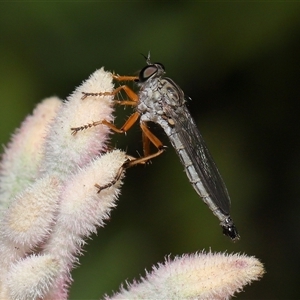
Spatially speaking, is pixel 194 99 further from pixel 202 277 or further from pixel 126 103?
pixel 202 277

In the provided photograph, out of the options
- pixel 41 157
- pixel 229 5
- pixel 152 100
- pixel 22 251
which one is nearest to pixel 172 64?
pixel 229 5

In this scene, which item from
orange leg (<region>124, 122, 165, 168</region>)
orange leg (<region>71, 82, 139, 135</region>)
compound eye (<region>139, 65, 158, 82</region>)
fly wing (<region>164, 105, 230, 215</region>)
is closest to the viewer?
orange leg (<region>71, 82, 139, 135</region>)

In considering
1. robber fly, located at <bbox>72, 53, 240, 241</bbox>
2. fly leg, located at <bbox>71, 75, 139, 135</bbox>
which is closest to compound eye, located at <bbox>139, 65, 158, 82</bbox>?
robber fly, located at <bbox>72, 53, 240, 241</bbox>

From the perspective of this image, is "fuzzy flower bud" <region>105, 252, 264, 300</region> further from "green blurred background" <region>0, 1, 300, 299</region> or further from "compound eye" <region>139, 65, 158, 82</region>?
"green blurred background" <region>0, 1, 300, 299</region>

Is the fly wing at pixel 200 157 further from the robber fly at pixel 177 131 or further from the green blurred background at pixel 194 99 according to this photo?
the green blurred background at pixel 194 99

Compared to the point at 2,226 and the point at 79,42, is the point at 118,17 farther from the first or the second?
the point at 2,226

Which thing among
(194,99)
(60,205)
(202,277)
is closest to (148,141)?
(60,205)

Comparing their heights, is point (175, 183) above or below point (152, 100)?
below

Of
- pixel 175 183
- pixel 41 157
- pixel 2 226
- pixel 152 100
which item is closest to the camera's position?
pixel 2 226
